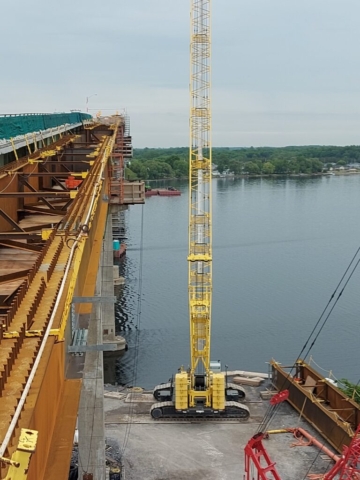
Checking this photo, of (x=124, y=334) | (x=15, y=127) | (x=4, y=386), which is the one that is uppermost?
(x=15, y=127)

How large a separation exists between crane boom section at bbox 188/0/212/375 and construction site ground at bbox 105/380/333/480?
3.85 metres

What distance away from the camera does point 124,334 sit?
4897cm

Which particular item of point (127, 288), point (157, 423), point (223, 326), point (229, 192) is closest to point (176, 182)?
point (229, 192)

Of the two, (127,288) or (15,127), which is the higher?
(15,127)

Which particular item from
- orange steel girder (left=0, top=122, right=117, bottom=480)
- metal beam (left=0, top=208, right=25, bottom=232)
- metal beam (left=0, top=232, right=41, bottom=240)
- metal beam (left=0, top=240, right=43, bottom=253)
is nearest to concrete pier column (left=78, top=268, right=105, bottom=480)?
metal beam (left=0, top=208, right=25, bottom=232)

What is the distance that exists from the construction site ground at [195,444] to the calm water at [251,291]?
11228mm

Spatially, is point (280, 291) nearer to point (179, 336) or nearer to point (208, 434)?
point (179, 336)

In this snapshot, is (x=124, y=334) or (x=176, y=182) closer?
(x=124, y=334)

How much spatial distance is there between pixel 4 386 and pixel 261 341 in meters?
42.7

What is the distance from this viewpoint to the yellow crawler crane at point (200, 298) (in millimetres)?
28266

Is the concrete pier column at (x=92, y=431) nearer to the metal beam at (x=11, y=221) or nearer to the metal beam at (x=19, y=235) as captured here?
the metal beam at (x=11, y=221)

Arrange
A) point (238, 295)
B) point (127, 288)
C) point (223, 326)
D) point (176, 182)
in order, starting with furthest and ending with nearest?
1. point (176, 182)
2. point (127, 288)
3. point (238, 295)
4. point (223, 326)

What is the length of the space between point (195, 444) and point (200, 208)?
13002 millimetres

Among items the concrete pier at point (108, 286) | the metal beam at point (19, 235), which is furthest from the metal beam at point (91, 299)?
the concrete pier at point (108, 286)
